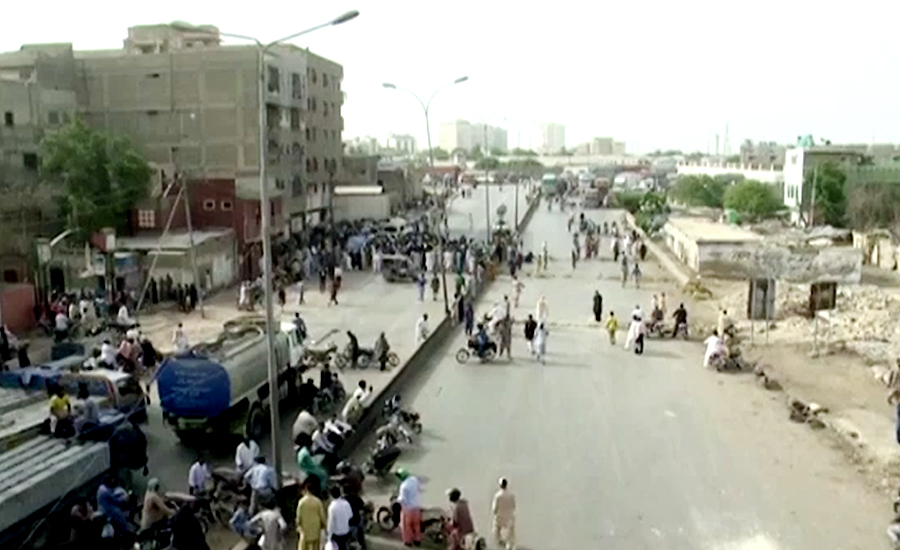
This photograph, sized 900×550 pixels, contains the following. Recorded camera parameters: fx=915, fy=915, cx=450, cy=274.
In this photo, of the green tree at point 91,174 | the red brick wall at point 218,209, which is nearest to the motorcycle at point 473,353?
the red brick wall at point 218,209

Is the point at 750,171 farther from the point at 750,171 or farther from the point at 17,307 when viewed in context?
the point at 17,307

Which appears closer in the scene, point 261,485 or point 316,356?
point 261,485

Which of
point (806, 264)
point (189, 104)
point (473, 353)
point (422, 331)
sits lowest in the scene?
point (473, 353)

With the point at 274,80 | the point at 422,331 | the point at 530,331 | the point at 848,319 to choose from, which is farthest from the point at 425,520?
the point at 274,80

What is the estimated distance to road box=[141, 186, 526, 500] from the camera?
16.1m

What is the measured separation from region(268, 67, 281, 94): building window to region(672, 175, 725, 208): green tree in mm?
60180

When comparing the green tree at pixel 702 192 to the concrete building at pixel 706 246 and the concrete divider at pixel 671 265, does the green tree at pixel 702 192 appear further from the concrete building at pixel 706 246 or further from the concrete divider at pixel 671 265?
the concrete building at pixel 706 246

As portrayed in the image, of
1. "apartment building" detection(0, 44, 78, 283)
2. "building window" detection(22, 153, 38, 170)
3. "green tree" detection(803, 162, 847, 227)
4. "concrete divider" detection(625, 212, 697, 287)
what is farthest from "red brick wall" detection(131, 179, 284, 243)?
"green tree" detection(803, 162, 847, 227)

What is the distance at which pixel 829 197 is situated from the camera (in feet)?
242

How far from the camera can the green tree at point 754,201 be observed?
259 feet

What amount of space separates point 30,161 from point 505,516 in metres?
36.2

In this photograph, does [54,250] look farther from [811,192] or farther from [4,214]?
[811,192]

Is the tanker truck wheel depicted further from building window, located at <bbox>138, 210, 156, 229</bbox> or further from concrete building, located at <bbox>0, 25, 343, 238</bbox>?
concrete building, located at <bbox>0, 25, 343, 238</bbox>

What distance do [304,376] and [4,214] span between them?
17586 mm
